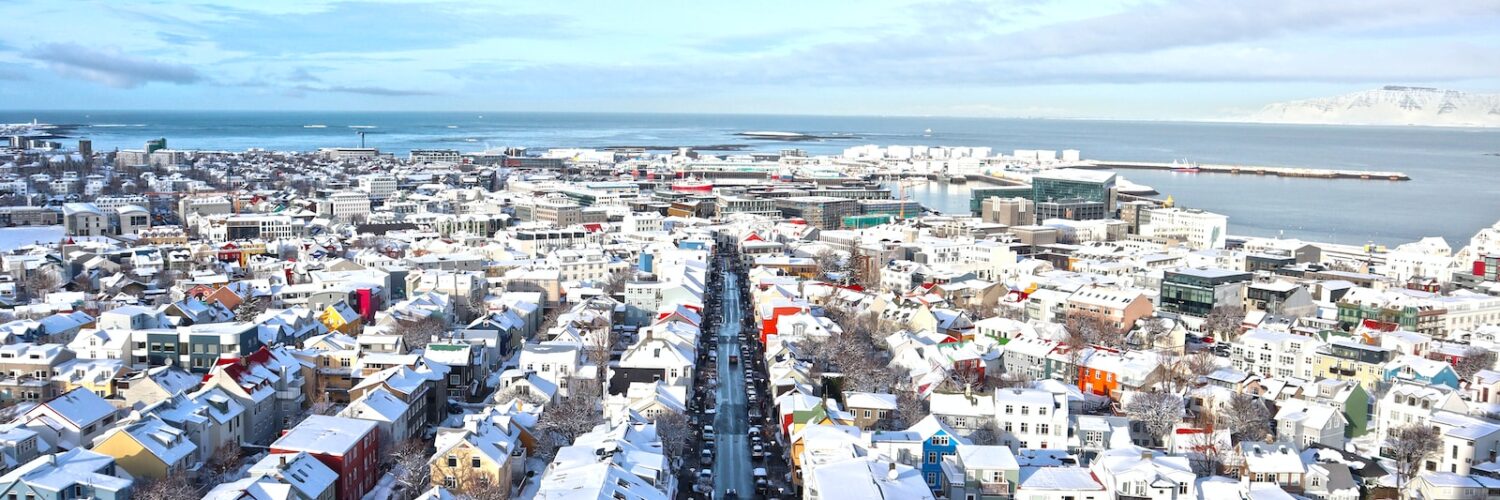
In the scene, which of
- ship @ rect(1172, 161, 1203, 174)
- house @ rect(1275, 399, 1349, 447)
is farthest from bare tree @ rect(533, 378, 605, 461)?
ship @ rect(1172, 161, 1203, 174)

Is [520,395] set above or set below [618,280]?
below

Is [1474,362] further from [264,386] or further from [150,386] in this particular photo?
[150,386]

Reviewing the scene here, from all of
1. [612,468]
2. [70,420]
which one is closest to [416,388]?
[70,420]

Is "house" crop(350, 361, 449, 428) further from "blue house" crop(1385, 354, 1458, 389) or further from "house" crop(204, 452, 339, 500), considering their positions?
"blue house" crop(1385, 354, 1458, 389)

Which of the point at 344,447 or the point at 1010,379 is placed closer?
Answer: the point at 344,447

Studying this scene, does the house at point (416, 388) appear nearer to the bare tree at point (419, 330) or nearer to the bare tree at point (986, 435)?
the bare tree at point (419, 330)

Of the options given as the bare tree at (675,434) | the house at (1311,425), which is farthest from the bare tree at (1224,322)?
the bare tree at (675,434)

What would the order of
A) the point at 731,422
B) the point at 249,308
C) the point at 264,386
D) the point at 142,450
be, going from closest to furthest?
the point at 142,450 < the point at 264,386 < the point at 731,422 < the point at 249,308

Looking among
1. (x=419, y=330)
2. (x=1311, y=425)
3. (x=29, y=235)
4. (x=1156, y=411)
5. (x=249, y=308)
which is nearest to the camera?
(x=1311, y=425)
